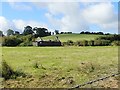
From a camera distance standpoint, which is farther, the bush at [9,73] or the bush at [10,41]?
the bush at [10,41]

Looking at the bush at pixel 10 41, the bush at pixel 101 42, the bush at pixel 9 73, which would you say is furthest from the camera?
the bush at pixel 101 42

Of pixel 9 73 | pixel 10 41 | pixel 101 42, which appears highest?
pixel 10 41

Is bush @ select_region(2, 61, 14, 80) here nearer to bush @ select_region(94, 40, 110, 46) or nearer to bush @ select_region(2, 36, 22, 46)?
bush @ select_region(2, 36, 22, 46)

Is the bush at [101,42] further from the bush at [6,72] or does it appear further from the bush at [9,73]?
the bush at [6,72]

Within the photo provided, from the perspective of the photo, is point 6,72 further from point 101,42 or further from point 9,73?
point 101,42

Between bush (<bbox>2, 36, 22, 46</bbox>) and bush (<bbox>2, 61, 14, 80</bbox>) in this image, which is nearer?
bush (<bbox>2, 61, 14, 80</bbox>)

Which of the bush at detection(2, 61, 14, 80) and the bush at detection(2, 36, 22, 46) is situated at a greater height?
the bush at detection(2, 36, 22, 46)

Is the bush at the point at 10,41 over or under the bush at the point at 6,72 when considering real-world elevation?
over

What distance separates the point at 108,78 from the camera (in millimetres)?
14367

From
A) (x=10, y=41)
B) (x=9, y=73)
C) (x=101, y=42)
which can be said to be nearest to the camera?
(x=9, y=73)

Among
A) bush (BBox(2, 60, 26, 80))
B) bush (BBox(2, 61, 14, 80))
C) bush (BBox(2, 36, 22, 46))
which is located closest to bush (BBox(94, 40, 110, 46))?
bush (BBox(2, 36, 22, 46))

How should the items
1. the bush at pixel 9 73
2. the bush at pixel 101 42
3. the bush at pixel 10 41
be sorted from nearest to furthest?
the bush at pixel 9 73 < the bush at pixel 10 41 < the bush at pixel 101 42

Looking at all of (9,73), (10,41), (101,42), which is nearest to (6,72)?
(9,73)

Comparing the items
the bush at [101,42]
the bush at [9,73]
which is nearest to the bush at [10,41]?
the bush at [101,42]
